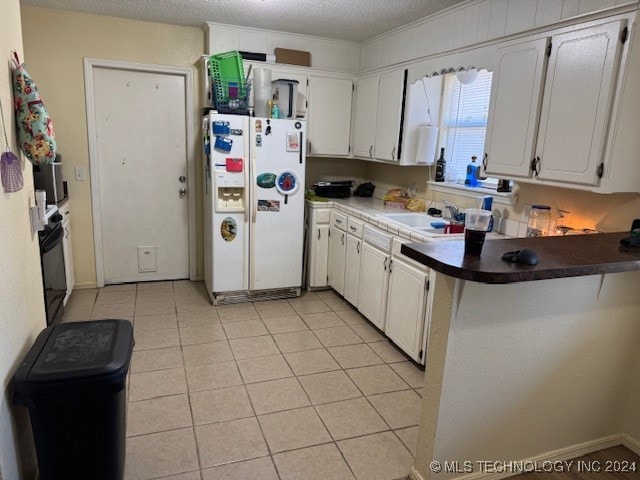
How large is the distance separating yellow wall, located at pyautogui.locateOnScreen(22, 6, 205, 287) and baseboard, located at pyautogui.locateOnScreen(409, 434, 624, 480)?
354cm

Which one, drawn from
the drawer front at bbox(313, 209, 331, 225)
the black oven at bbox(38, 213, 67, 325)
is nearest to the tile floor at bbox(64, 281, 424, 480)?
the black oven at bbox(38, 213, 67, 325)

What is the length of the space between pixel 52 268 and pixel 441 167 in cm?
299

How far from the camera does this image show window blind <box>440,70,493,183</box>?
11.0ft

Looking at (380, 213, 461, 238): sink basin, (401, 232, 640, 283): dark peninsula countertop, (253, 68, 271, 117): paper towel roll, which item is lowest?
(380, 213, 461, 238): sink basin

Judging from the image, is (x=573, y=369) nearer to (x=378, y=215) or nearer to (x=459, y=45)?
(x=378, y=215)

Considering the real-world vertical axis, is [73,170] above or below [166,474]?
above

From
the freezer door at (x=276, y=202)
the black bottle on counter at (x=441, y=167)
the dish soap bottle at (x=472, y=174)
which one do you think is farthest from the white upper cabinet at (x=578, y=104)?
the freezer door at (x=276, y=202)

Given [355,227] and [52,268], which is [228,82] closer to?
[355,227]

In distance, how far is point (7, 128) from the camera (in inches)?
62.7

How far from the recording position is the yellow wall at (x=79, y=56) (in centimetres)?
365

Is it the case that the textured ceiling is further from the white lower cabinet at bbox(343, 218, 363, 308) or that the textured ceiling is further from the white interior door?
the white lower cabinet at bbox(343, 218, 363, 308)

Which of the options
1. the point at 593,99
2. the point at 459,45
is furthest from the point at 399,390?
the point at 459,45

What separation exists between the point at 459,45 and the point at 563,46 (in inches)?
36.0

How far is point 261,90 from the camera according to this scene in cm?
372
